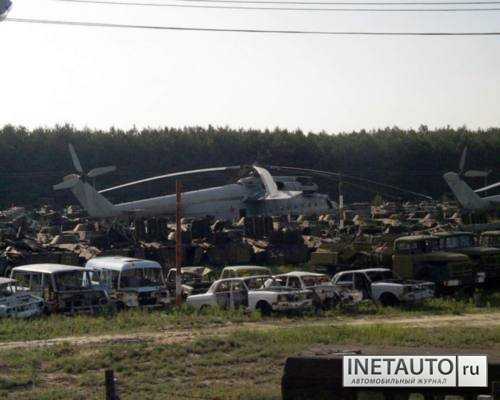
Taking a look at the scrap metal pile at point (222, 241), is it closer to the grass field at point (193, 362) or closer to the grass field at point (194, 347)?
the grass field at point (194, 347)

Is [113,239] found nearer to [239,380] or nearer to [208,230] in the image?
[208,230]

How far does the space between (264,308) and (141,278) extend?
4491mm

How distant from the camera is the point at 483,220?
142 ft

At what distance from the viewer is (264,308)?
76.6ft

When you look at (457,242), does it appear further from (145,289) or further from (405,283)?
(145,289)

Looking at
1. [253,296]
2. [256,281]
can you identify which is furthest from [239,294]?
[253,296]

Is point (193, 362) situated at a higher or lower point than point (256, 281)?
lower

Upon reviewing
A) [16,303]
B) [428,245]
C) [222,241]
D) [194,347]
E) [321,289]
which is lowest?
[194,347]

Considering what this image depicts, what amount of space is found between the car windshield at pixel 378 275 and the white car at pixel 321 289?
86 cm

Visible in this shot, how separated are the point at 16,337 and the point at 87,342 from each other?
6.50 ft

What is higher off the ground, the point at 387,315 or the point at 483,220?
the point at 483,220

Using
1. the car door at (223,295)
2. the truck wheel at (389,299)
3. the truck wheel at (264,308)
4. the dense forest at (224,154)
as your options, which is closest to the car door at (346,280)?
the truck wheel at (389,299)

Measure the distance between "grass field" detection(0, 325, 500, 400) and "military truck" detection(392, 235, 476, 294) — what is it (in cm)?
653

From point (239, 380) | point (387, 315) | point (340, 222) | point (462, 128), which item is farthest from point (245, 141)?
point (239, 380)
